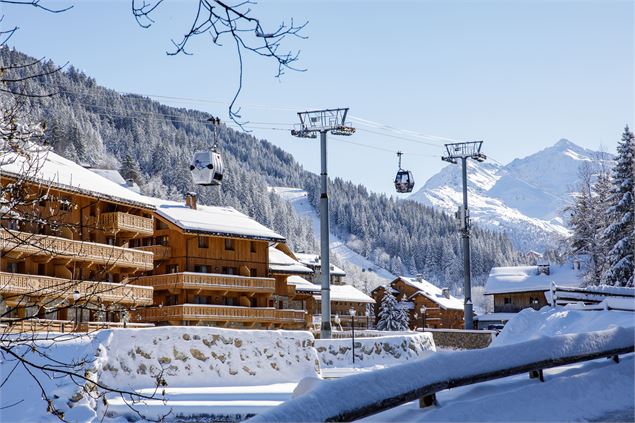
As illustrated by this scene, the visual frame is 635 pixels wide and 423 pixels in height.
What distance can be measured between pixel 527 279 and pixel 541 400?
77.1 meters

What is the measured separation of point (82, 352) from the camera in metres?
22.1

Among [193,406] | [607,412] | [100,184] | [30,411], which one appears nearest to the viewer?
[607,412]

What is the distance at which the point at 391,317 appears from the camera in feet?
278

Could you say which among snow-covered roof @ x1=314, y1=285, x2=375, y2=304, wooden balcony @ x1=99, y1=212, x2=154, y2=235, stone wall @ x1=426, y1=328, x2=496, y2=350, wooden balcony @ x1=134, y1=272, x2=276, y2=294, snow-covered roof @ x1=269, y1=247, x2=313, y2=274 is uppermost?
wooden balcony @ x1=99, y1=212, x2=154, y2=235

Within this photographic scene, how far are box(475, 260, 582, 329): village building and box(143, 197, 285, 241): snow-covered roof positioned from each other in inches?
1352

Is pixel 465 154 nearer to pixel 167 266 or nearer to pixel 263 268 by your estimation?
pixel 263 268

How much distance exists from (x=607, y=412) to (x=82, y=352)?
14.7 m

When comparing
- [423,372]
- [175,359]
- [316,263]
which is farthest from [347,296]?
[423,372]

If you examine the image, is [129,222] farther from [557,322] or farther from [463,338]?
[557,322]

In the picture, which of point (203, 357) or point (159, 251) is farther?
point (159, 251)

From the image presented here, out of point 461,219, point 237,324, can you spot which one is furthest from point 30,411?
point 237,324

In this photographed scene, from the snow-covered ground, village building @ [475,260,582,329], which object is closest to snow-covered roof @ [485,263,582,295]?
village building @ [475,260,582,329]

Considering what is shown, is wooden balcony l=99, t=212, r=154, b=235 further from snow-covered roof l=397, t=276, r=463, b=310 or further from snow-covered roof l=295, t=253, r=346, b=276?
snow-covered roof l=397, t=276, r=463, b=310

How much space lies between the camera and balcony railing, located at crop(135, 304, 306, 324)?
1983 inches
